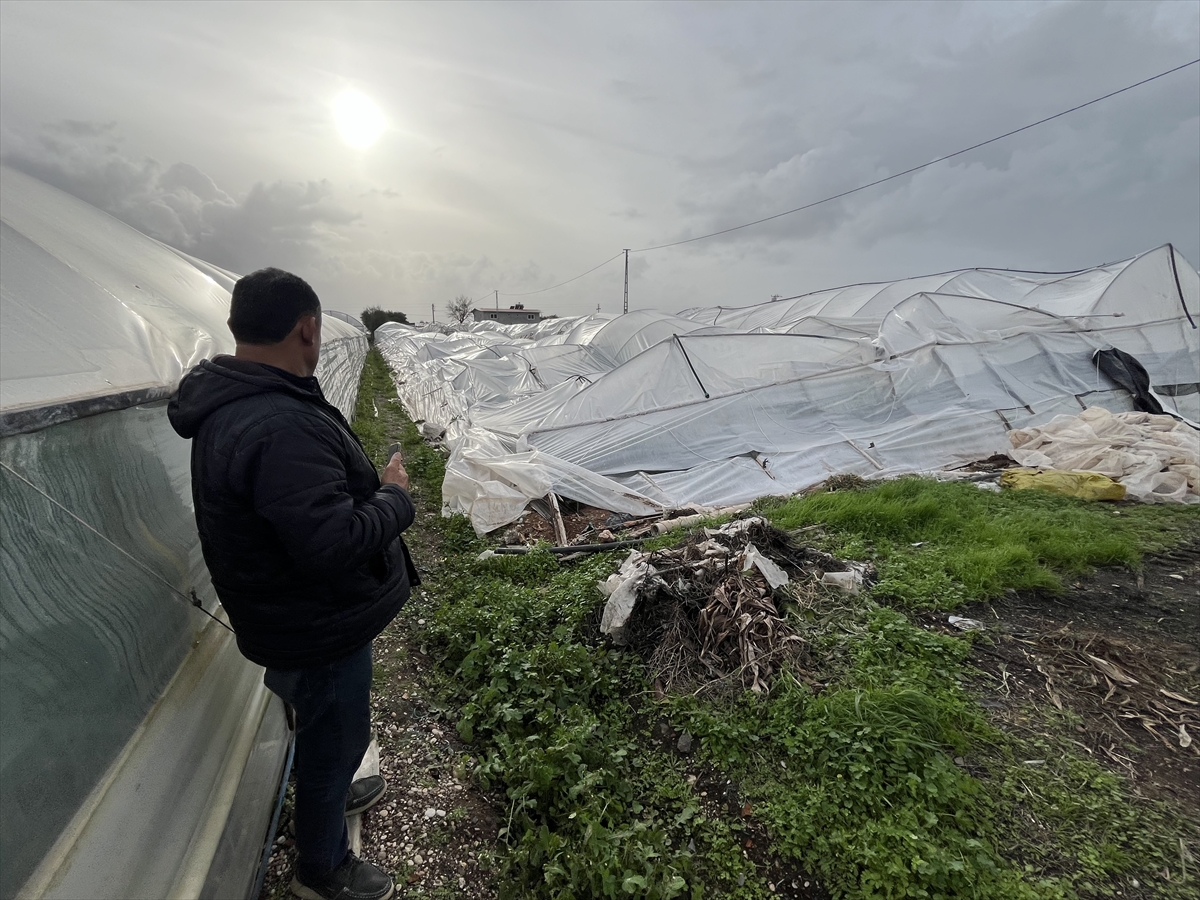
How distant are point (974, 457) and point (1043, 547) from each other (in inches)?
147

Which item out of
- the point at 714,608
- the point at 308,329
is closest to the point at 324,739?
the point at 308,329

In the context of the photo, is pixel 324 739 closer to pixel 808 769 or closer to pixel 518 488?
pixel 808 769

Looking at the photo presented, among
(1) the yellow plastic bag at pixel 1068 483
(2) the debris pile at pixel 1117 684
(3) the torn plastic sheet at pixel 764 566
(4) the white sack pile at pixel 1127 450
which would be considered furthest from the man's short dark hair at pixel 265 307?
(4) the white sack pile at pixel 1127 450

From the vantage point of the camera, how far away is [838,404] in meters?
8.54

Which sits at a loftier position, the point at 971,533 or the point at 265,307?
the point at 265,307

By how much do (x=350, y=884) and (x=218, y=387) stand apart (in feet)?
6.37

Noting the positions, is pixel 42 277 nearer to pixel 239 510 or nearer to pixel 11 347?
pixel 11 347

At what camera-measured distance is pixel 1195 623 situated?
3.75 meters

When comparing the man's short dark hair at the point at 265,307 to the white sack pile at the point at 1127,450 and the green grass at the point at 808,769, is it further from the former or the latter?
the white sack pile at the point at 1127,450

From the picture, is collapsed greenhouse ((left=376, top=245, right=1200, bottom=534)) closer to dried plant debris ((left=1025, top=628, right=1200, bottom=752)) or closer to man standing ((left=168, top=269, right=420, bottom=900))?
dried plant debris ((left=1025, top=628, right=1200, bottom=752))

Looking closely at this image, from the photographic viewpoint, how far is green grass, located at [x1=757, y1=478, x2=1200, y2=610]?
4.19 meters

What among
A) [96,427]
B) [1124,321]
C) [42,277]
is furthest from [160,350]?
[1124,321]

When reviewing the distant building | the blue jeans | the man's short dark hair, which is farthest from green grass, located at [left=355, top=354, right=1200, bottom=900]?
the distant building

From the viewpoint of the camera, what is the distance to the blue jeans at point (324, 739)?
5.92 feet
